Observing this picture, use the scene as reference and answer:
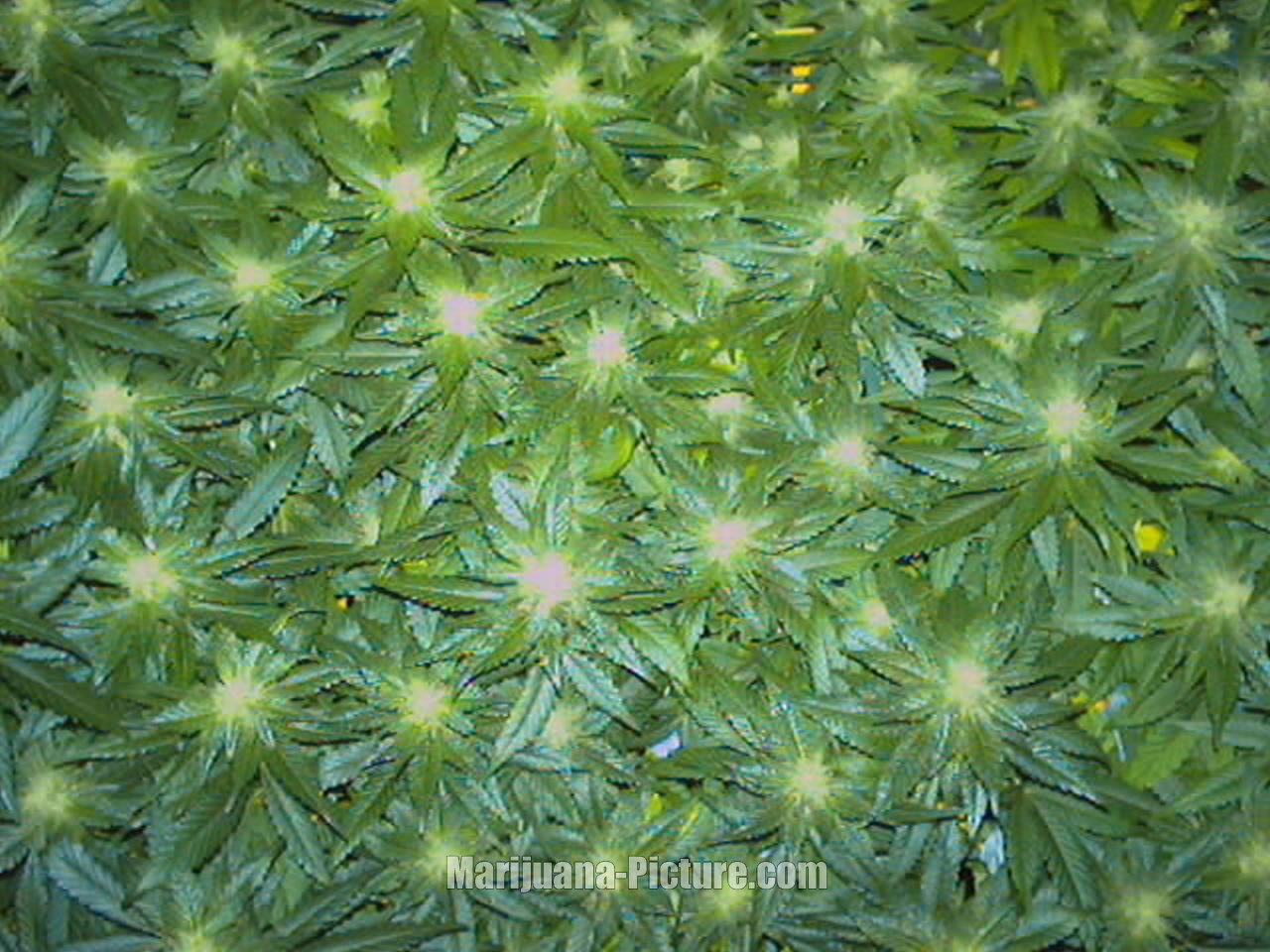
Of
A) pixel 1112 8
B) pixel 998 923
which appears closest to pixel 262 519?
pixel 998 923

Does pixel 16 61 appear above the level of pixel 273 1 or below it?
below

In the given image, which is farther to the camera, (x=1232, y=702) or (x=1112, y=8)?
(x=1112, y=8)

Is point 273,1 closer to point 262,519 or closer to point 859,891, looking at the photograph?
point 262,519

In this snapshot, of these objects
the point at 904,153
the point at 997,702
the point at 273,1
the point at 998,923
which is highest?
the point at 273,1

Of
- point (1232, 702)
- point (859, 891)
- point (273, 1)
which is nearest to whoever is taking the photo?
point (1232, 702)

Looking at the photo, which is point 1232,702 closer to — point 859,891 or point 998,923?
point 998,923

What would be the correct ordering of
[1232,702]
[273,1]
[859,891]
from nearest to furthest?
[1232,702]
[859,891]
[273,1]
